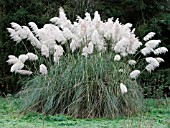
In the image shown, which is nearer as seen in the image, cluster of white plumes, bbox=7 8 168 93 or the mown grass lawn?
the mown grass lawn

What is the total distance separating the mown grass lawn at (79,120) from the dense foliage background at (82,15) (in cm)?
355

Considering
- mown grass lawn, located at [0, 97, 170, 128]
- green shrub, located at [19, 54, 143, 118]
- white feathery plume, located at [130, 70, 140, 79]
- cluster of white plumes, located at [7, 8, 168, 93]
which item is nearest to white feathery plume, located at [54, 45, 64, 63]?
cluster of white plumes, located at [7, 8, 168, 93]

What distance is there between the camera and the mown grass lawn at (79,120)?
7.40 m

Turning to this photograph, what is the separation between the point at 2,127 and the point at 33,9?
7.33 metres

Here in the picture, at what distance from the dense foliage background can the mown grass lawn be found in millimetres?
3552

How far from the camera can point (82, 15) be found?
1398 cm

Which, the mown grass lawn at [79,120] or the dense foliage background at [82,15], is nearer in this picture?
the mown grass lawn at [79,120]

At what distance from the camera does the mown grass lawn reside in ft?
24.3

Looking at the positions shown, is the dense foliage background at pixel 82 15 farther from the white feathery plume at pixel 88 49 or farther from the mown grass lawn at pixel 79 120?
the white feathery plume at pixel 88 49

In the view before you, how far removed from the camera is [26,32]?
9.62 meters

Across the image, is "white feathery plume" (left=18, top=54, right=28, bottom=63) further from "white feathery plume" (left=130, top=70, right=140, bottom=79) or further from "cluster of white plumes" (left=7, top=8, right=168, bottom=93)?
"white feathery plume" (left=130, top=70, right=140, bottom=79)

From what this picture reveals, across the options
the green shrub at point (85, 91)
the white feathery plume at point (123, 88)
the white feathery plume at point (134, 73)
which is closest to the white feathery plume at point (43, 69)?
the green shrub at point (85, 91)

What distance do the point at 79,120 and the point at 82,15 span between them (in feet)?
20.3

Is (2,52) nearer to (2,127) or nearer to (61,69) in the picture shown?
(61,69)
